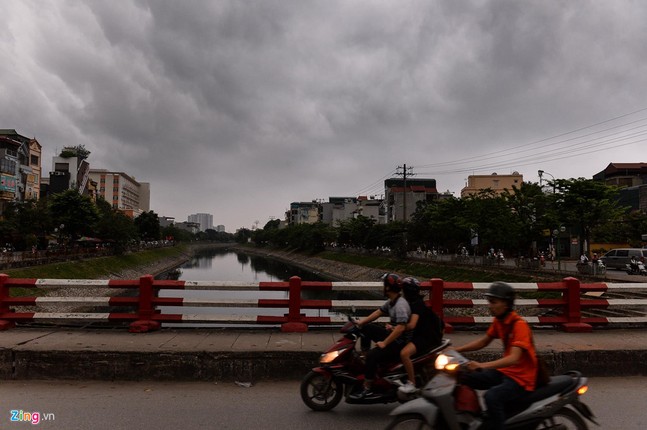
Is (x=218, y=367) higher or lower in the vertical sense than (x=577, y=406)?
lower

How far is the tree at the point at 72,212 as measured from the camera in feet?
146

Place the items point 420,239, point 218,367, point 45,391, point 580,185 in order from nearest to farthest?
point 45,391 → point 218,367 → point 580,185 → point 420,239

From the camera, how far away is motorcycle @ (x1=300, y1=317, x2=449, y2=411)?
15.7 feet

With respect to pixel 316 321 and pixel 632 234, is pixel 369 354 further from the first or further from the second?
pixel 632 234

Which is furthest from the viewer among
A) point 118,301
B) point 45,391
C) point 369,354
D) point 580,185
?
point 580,185

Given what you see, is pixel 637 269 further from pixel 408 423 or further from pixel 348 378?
pixel 408 423

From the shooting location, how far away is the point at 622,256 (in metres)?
30.1

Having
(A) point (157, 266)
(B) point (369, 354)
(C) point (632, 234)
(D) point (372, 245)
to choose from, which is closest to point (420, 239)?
(D) point (372, 245)

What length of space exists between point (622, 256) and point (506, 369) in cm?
3370

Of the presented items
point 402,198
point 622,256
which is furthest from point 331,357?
point 402,198

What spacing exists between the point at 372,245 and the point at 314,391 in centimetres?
5949

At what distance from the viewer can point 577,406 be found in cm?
366

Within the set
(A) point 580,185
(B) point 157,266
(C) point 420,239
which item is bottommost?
(B) point 157,266

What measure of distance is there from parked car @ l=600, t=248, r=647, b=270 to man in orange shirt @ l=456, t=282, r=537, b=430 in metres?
31.4
